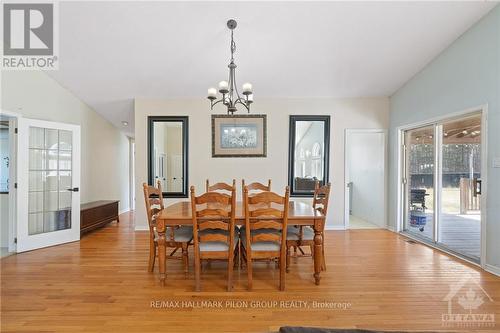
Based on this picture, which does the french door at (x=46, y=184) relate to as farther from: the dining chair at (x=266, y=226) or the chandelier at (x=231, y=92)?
the dining chair at (x=266, y=226)

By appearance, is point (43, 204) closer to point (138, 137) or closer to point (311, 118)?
point (138, 137)

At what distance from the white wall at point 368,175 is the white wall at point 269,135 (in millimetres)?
281

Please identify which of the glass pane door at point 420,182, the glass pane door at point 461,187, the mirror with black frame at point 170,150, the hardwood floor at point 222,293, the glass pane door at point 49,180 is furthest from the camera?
the mirror with black frame at point 170,150

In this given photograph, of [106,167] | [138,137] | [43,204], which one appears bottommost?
[43,204]

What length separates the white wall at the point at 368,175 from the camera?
5.07 m

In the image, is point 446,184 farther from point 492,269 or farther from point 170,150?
point 170,150

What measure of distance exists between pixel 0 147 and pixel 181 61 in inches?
120

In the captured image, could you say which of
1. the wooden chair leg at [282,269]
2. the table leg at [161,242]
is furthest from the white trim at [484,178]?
the table leg at [161,242]

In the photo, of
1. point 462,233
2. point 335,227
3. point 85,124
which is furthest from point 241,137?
point 462,233

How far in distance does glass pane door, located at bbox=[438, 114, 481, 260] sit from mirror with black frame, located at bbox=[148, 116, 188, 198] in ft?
14.3

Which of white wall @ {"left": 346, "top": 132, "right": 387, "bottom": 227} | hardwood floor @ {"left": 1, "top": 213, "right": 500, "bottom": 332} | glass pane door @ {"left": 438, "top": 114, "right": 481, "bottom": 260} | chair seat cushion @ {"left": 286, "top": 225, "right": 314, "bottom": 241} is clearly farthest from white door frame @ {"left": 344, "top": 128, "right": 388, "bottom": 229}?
chair seat cushion @ {"left": 286, "top": 225, "right": 314, "bottom": 241}

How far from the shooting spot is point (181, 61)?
12.8ft

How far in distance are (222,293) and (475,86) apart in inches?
152

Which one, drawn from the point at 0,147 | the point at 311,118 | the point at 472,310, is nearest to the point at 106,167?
the point at 0,147
